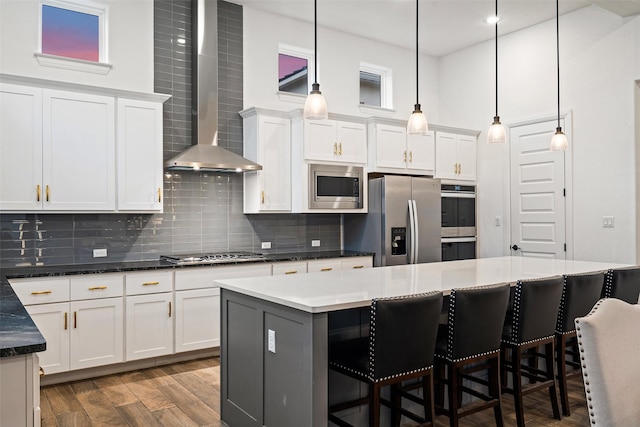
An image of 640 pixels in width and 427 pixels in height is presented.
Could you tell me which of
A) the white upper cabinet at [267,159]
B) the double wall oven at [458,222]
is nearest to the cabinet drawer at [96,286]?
the white upper cabinet at [267,159]

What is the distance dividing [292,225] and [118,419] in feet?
9.49

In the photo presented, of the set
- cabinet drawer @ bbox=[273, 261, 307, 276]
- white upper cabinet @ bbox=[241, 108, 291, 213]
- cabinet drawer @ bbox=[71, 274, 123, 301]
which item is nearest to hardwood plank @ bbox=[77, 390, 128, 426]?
cabinet drawer @ bbox=[71, 274, 123, 301]

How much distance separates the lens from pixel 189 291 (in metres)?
4.42

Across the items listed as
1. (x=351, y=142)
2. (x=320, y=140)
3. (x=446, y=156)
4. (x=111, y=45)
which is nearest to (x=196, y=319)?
(x=320, y=140)

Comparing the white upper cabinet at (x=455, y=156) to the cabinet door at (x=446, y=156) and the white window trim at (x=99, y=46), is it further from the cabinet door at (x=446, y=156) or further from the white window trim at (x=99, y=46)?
the white window trim at (x=99, y=46)

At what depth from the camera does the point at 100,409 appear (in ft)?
11.2

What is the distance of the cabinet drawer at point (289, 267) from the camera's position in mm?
4911

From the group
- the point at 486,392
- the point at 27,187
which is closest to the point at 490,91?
the point at 486,392

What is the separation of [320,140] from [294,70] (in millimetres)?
1091

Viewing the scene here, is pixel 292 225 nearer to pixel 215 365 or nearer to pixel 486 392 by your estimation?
pixel 215 365

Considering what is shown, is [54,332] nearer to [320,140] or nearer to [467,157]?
[320,140]

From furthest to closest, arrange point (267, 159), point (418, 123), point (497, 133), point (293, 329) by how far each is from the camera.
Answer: point (267, 159) < point (497, 133) < point (418, 123) < point (293, 329)

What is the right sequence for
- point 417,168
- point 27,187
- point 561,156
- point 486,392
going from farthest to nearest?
point 417,168 < point 561,156 < point 27,187 < point 486,392

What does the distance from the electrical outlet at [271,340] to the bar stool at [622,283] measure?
2.32 meters
